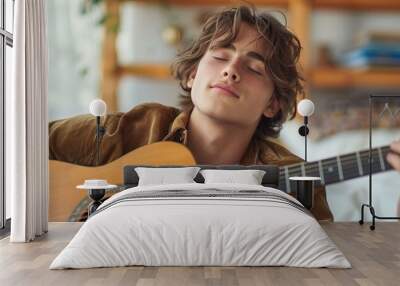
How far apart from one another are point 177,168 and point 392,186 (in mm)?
2208

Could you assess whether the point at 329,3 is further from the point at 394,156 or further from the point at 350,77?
the point at 394,156

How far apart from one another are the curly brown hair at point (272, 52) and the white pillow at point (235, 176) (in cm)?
59

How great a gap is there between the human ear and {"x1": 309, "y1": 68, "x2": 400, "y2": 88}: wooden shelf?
41 cm

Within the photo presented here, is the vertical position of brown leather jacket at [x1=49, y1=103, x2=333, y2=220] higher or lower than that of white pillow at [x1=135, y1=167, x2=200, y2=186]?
higher

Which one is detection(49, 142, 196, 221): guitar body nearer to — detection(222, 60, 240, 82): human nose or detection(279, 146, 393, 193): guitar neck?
detection(222, 60, 240, 82): human nose

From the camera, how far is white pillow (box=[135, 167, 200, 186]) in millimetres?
5387

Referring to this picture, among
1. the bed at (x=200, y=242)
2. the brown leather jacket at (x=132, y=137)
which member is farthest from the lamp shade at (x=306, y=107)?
the bed at (x=200, y=242)

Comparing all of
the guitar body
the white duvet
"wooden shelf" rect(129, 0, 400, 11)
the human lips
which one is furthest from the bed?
"wooden shelf" rect(129, 0, 400, 11)

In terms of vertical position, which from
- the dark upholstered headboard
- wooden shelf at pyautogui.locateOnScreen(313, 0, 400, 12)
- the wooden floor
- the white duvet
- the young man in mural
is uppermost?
wooden shelf at pyautogui.locateOnScreen(313, 0, 400, 12)

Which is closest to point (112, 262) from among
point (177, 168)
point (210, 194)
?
point (210, 194)

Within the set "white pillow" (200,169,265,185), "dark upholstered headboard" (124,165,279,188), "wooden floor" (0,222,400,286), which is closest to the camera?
"wooden floor" (0,222,400,286)

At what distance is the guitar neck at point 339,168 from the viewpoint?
19.1 ft

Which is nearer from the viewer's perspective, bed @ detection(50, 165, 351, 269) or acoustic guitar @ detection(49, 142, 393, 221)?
bed @ detection(50, 165, 351, 269)

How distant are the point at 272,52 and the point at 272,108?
1.84ft
